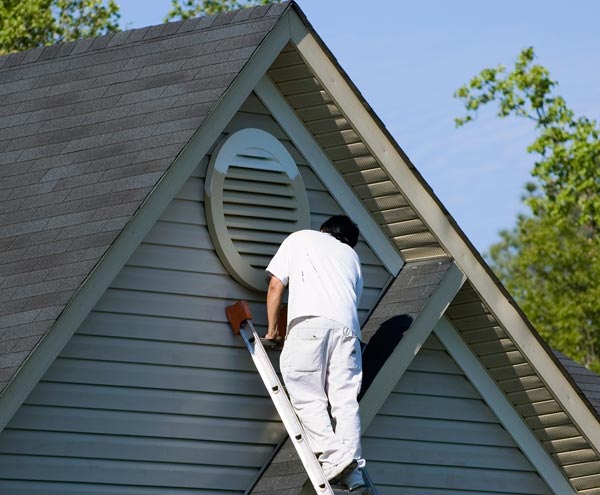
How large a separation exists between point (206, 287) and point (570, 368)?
205 inches

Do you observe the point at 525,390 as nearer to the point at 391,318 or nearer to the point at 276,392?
the point at 391,318

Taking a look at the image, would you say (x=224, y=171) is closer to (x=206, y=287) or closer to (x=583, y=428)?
(x=206, y=287)

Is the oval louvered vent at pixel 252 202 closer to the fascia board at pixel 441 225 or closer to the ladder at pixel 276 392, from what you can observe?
the ladder at pixel 276 392

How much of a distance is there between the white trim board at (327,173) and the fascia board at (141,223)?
0.51 metres

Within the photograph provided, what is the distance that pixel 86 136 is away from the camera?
10117 millimetres

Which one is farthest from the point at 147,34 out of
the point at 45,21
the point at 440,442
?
the point at 45,21

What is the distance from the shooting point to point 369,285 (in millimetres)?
10992

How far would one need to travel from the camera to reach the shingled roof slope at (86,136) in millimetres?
8828

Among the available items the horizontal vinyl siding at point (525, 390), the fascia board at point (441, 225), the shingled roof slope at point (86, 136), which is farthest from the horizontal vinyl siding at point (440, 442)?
the shingled roof slope at point (86, 136)

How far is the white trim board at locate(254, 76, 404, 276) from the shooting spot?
35.0 ft

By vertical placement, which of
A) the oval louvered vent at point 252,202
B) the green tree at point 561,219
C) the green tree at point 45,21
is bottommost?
the oval louvered vent at point 252,202

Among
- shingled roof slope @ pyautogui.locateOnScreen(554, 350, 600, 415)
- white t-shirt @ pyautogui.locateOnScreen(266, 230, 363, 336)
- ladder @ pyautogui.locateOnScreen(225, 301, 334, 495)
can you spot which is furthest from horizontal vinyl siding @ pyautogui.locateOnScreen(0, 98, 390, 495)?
shingled roof slope @ pyautogui.locateOnScreen(554, 350, 600, 415)

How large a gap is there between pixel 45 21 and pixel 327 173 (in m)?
23.3

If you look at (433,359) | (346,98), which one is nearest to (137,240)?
(346,98)
